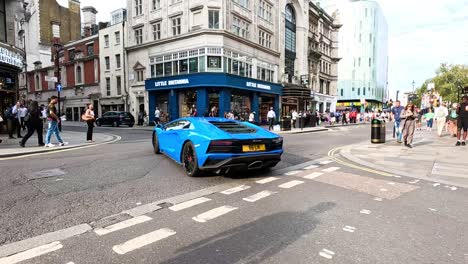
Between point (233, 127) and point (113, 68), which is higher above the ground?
point (113, 68)

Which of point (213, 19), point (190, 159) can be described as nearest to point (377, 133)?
point (190, 159)

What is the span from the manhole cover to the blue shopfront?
1661cm

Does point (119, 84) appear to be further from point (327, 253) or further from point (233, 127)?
point (327, 253)

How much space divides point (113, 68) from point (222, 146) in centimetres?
3335

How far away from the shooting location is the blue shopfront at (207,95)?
86.8 ft

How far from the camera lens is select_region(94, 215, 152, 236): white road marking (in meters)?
3.38

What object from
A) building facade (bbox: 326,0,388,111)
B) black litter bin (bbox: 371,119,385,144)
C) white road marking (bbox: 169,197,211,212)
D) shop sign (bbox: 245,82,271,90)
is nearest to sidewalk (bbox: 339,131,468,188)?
black litter bin (bbox: 371,119,385,144)

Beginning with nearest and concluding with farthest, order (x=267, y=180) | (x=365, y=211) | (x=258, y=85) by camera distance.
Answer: (x=365, y=211)
(x=267, y=180)
(x=258, y=85)

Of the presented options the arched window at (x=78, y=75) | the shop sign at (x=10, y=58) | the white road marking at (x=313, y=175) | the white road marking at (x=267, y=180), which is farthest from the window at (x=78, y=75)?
the white road marking at (x=313, y=175)

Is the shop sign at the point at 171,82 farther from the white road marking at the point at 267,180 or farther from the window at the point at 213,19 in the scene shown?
the white road marking at the point at 267,180

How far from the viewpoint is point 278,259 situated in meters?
2.75

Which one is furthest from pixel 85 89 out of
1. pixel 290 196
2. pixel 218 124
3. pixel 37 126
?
pixel 290 196

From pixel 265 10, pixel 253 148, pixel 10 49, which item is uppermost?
pixel 265 10

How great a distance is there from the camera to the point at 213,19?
26719mm
